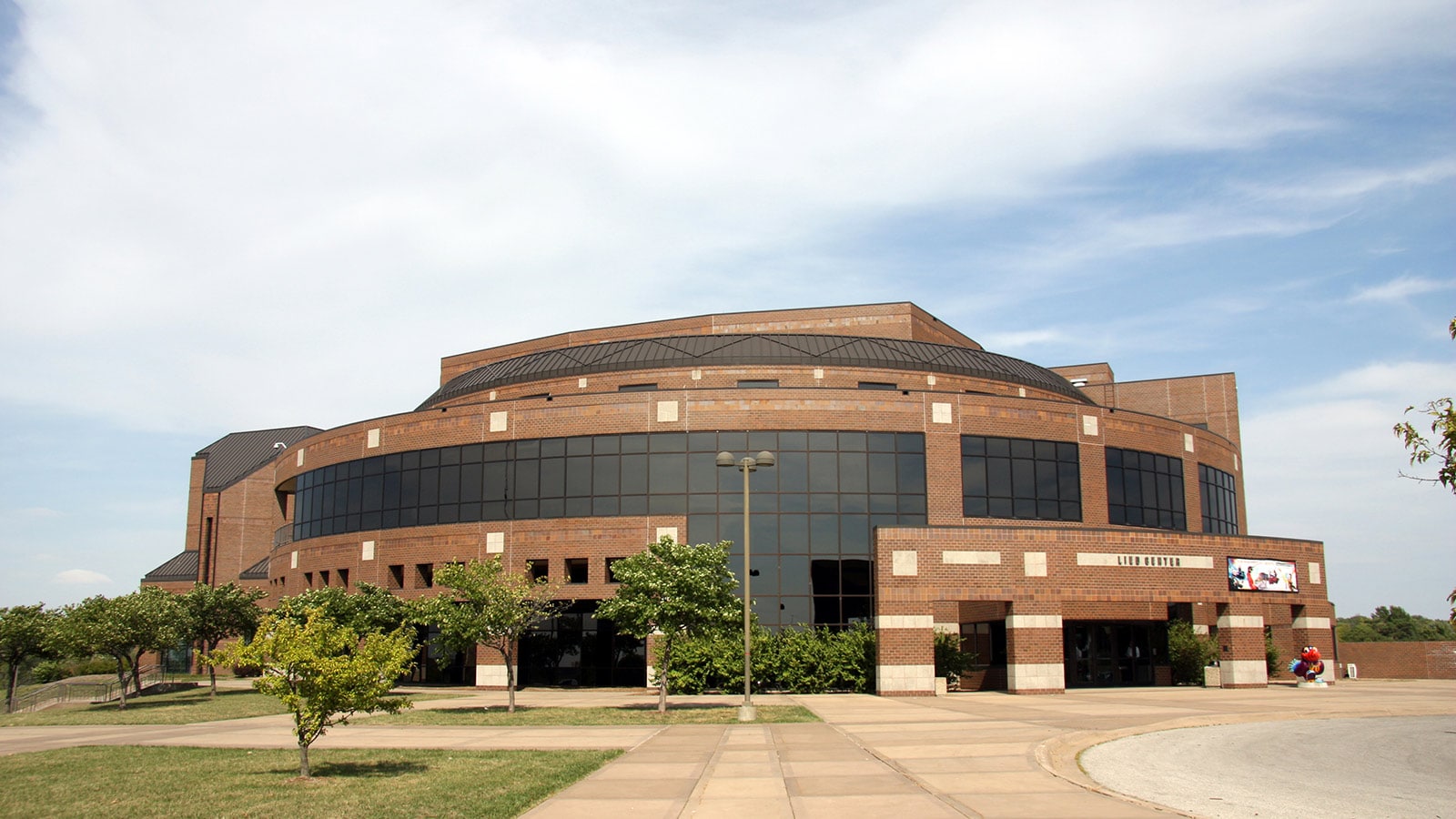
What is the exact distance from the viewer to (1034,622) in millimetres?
35812

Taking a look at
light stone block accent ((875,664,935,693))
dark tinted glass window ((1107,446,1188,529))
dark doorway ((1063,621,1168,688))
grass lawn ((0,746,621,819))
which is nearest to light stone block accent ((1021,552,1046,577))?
light stone block accent ((875,664,935,693))

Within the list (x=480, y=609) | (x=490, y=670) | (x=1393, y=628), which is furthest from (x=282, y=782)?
(x=1393, y=628)

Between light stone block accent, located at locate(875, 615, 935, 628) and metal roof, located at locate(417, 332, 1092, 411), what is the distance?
15508 mm

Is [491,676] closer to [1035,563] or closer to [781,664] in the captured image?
[781,664]

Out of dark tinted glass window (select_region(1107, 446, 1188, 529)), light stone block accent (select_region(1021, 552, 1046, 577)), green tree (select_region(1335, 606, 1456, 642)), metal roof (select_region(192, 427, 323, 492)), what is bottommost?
green tree (select_region(1335, 606, 1456, 642))

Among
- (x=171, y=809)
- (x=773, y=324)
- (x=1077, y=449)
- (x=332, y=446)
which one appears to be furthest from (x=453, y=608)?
(x=773, y=324)

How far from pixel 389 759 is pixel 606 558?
23374 mm

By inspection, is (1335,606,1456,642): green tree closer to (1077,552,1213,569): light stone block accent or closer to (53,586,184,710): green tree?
(1077,552,1213,569): light stone block accent

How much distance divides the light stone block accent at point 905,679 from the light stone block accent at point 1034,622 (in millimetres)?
3212

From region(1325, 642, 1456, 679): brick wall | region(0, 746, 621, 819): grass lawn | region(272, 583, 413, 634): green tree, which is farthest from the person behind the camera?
region(1325, 642, 1456, 679): brick wall

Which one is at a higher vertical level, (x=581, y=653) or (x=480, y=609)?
(x=480, y=609)

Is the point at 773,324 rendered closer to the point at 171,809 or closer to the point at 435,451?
the point at 435,451

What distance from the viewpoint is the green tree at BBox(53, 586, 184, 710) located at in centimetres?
3769

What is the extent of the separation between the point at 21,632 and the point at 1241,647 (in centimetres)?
4945
